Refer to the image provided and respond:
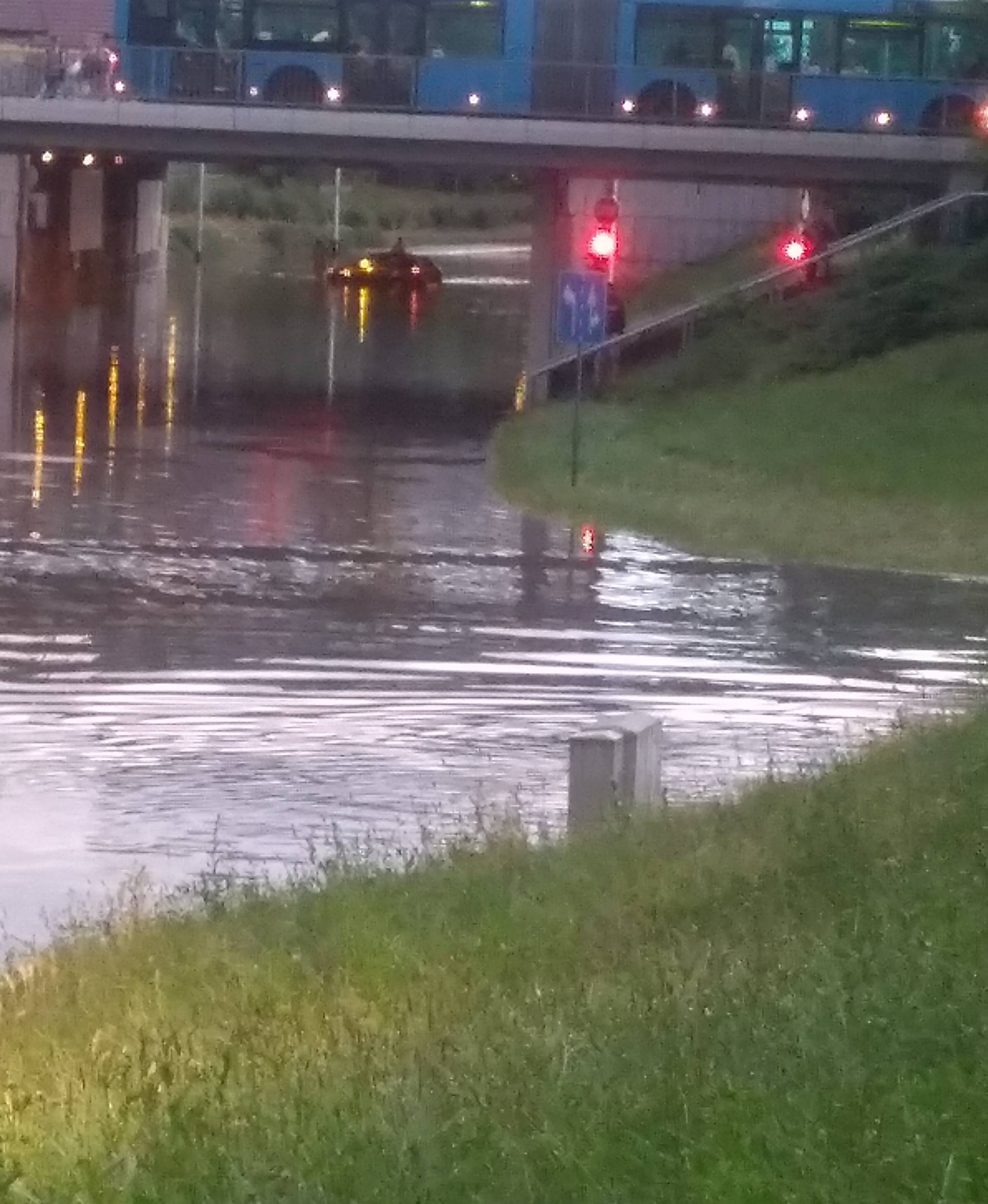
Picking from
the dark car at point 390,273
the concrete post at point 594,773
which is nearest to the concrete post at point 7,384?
the concrete post at point 594,773

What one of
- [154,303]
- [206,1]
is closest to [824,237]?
[206,1]

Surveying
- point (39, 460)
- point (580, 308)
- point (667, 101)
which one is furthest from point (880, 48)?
point (39, 460)

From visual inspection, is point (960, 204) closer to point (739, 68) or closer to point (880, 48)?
point (880, 48)

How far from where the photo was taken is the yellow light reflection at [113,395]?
33.6m

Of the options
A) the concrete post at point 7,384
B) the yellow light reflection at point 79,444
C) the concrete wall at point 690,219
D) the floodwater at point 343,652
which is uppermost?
the concrete wall at point 690,219

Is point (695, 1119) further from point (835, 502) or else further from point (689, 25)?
point (689, 25)

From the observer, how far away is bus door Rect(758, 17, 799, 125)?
41.4 meters

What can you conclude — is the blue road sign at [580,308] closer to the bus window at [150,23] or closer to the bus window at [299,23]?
the bus window at [299,23]

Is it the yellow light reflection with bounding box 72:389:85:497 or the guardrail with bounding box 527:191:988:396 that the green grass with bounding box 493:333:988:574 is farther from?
the yellow light reflection with bounding box 72:389:85:497

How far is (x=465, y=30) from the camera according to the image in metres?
41.2

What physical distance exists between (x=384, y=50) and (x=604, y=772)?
32.2 metres

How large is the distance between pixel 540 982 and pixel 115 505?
719 inches

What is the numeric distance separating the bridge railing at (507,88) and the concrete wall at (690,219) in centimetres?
2732

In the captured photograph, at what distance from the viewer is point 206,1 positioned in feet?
133
